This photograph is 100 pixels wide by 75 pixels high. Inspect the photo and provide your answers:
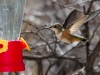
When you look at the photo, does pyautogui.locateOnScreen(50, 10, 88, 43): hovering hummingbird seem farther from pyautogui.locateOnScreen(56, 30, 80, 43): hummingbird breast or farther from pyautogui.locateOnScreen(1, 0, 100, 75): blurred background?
pyautogui.locateOnScreen(1, 0, 100, 75): blurred background

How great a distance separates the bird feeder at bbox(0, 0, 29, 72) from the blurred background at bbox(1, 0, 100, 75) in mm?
586

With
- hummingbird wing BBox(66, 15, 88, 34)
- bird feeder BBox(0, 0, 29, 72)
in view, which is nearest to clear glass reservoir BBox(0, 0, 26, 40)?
bird feeder BBox(0, 0, 29, 72)

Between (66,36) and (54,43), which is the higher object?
(66,36)

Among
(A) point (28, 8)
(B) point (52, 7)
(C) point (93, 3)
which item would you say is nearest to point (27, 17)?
(A) point (28, 8)

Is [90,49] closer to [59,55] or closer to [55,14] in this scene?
[59,55]

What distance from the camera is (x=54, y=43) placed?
1.56 metres

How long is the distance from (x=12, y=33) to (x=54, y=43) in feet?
2.21

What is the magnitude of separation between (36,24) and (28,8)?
0.45 feet

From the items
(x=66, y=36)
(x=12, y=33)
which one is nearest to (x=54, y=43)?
(x=66, y=36)

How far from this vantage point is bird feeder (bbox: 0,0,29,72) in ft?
2.63

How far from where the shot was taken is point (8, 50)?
820 millimetres

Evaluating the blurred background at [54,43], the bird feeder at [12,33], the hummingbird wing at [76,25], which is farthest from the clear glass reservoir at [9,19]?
the blurred background at [54,43]

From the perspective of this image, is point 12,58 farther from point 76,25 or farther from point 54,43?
point 54,43

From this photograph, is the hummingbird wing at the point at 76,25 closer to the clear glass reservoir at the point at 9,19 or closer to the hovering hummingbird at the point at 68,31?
the hovering hummingbird at the point at 68,31
